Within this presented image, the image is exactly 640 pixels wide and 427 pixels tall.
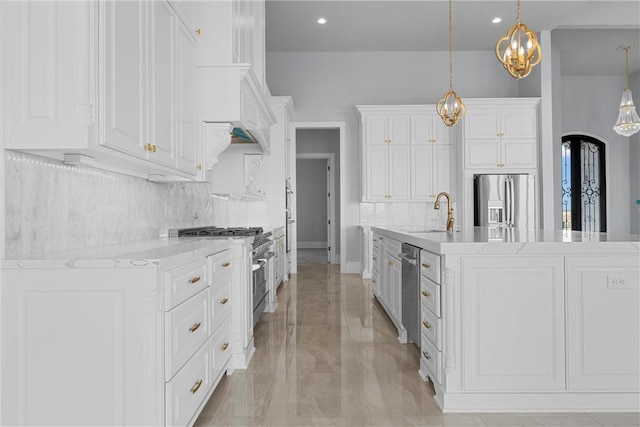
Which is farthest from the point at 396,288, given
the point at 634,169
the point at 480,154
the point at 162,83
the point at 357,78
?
the point at 634,169

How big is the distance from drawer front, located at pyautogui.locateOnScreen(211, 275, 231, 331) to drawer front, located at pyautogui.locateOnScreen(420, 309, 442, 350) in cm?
116

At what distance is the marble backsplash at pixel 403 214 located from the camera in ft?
22.7

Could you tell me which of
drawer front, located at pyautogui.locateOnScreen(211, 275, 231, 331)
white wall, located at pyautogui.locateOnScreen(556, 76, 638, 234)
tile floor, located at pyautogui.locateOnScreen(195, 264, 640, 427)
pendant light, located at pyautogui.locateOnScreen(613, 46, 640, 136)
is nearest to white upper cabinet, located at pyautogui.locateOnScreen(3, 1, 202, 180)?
→ drawer front, located at pyautogui.locateOnScreen(211, 275, 231, 331)

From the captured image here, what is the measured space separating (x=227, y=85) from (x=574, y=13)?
5.29 metres

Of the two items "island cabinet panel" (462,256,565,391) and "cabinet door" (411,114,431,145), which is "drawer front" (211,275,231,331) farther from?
"cabinet door" (411,114,431,145)

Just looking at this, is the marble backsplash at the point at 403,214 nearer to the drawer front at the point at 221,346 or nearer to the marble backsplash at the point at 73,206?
the marble backsplash at the point at 73,206

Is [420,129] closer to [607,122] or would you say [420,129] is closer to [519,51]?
[519,51]

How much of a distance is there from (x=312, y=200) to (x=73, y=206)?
409 inches

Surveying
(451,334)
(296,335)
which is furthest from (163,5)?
(296,335)

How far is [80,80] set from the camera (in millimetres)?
1518

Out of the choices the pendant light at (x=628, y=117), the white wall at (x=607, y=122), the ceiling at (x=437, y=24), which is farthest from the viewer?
the white wall at (x=607, y=122)

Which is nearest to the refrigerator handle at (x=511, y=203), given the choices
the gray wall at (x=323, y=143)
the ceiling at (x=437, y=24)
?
the ceiling at (x=437, y=24)

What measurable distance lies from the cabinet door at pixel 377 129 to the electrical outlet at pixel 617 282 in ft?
15.2

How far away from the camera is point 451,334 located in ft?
7.24
